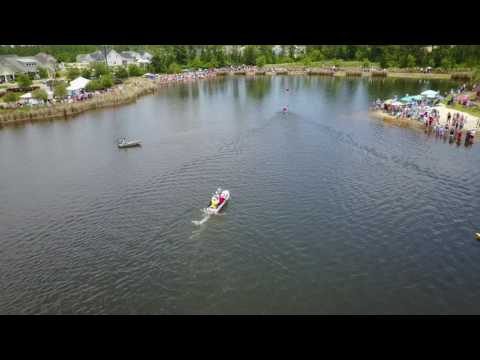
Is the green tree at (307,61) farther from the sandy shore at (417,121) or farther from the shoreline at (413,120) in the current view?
the shoreline at (413,120)

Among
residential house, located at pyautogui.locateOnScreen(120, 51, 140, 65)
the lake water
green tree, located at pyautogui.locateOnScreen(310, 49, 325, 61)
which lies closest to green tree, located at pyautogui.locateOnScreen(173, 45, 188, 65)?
residential house, located at pyautogui.locateOnScreen(120, 51, 140, 65)

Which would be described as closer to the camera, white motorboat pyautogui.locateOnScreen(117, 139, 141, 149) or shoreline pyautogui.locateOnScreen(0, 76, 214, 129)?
white motorboat pyautogui.locateOnScreen(117, 139, 141, 149)

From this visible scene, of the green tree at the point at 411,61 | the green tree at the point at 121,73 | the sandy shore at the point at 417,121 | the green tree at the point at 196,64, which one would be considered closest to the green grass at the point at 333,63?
the green tree at the point at 411,61

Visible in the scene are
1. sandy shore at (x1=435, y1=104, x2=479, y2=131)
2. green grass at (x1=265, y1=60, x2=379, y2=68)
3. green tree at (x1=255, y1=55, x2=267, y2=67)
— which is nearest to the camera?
sandy shore at (x1=435, y1=104, x2=479, y2=131)

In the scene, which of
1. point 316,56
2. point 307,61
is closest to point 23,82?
point 307,61

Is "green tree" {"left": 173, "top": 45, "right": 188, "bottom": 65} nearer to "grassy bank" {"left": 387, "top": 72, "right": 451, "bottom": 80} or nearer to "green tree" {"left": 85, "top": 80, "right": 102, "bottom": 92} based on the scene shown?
"green tree" {"left": 85, "top": 80, "right": 102, "bottom": 92}
